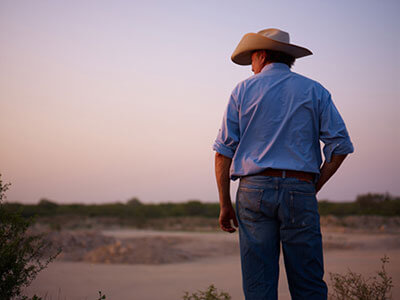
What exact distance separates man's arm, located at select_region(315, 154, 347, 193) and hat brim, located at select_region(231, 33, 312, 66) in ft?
2.66

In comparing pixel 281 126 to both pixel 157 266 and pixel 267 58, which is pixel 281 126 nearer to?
pixel 267 58

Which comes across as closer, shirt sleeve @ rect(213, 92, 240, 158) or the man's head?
shirt sleeve @ rect(213, 92, 240, 158)

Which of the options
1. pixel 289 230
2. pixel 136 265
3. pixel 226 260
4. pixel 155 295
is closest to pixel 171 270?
pixel 136 265

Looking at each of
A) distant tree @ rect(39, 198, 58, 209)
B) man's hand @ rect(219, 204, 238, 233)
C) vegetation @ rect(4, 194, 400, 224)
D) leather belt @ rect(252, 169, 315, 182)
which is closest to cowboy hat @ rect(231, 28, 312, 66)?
leather belt @ rect(252, 169, 315, 182)

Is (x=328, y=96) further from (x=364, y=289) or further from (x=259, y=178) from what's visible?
A: (x=364, y=289)

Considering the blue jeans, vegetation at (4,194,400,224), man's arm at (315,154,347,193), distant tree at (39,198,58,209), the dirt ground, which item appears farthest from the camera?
distant tree at (39,198,58,209)

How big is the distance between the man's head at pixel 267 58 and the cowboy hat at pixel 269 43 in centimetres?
3

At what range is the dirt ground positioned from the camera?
6965 mm

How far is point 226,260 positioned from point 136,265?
112 inches

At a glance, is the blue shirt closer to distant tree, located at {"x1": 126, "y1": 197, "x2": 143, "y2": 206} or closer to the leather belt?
the leather belt

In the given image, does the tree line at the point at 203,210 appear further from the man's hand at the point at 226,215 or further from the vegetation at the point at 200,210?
the man's hand at the point at 226,215

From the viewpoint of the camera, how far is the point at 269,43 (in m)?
2.92

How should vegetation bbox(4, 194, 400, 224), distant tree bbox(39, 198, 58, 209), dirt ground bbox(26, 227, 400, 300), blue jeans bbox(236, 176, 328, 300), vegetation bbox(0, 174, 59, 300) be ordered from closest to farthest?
blue jeans bbox(236, 176, 328, 300) < vegetation bbox(0, 174, 59, 300) < dirt ground bbox(26, 227, 400, 300) < vegetation bbox(4, 194, 400, 224) < distant tree bbox(39, 198, 58, 209)

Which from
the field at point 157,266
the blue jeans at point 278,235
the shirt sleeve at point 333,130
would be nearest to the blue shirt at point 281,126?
the shirt sleeve at point 333,130
